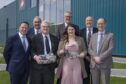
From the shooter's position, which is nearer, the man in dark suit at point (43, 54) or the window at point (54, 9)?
the man in dark suit at point (43, 54)

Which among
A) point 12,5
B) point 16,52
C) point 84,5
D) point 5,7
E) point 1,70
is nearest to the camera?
point 16,52

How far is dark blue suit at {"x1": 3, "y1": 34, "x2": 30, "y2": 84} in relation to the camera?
27.3 feet

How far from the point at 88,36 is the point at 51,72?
134cm

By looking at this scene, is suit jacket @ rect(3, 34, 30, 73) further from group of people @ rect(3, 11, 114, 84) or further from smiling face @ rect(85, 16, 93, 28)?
smiling face @ rect(85, 16, 93, 28)

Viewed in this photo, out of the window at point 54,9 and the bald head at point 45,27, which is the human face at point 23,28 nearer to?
the bald head at point 45,27

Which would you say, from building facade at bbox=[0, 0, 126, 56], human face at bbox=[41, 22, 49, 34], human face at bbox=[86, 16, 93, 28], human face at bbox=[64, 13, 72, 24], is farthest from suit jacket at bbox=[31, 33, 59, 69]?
building facade at bbox=[0, 0, 126, 56]

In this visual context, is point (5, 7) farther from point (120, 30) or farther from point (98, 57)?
point (98, 57)

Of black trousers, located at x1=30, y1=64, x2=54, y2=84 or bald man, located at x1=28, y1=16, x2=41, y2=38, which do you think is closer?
black trousers, located at x1=30, y1=64, x2=54, y2=84

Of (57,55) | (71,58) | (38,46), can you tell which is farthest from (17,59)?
(71,58)

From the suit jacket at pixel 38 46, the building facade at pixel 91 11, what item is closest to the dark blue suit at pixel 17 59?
the suit jacket at pixel 38 46

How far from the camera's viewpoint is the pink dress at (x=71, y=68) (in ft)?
27.0

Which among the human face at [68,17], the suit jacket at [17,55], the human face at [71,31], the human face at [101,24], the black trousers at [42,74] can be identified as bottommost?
the black trousers at [42,74]

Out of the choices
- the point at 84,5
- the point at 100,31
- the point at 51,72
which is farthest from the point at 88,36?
the point at 84,5

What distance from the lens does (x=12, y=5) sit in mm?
67188
